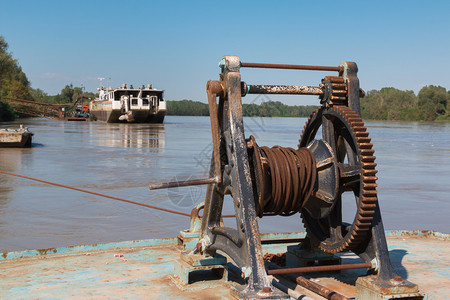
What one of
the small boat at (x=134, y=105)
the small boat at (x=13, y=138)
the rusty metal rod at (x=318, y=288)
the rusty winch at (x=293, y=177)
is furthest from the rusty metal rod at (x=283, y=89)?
the small boat at (x=134, y=105)

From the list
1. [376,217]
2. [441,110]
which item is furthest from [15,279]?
[441,110]

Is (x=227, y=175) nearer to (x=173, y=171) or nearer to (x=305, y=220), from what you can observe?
(x=305, y=220)

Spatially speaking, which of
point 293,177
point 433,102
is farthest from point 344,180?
point 433,102

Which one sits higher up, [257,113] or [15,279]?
[257,113]

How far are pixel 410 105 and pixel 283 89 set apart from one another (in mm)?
115267

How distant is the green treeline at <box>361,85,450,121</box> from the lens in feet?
334

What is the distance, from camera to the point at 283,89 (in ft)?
13.5

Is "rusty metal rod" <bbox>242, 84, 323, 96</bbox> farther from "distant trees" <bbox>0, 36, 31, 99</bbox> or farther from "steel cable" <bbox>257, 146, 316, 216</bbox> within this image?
"distant trees" <bbox>0, 36, 31, 99</bbox>

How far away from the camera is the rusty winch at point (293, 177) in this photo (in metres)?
3.61

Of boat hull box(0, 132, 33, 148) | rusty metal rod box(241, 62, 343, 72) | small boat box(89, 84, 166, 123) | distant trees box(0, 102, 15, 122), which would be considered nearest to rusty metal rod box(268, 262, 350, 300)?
rusty metal rod box(241, 62, 343, 72)

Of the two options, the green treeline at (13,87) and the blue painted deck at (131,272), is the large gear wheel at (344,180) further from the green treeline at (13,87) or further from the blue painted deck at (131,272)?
the green treeline at (13,87)

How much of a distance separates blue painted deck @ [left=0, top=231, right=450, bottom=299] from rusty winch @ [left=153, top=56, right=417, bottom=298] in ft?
1.45

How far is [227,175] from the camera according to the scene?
3877 millimetres

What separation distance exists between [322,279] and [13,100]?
73.3m
